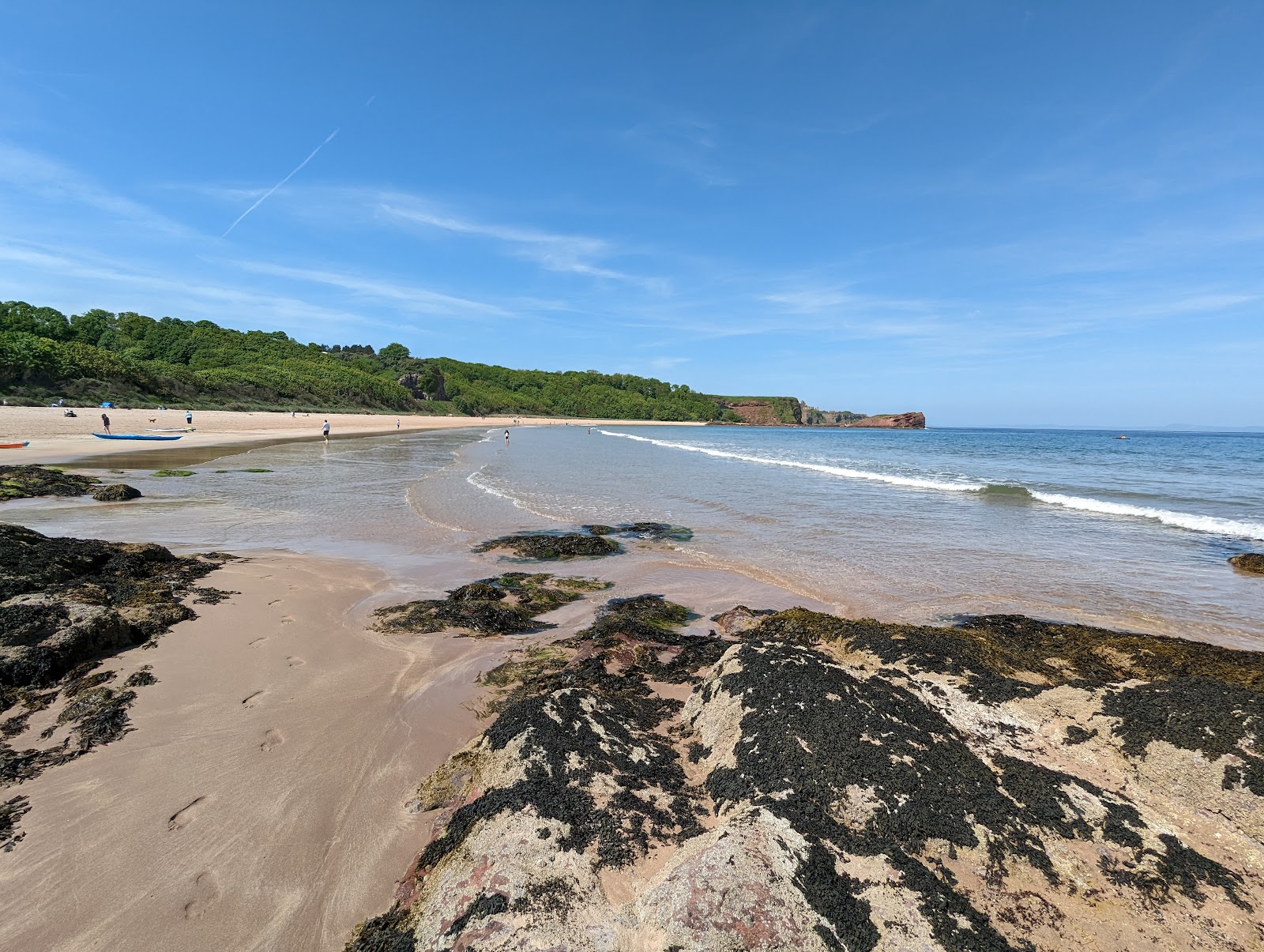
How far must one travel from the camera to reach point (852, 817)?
294cm

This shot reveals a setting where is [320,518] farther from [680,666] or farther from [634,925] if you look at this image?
[634,925]

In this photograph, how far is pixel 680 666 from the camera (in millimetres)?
5625

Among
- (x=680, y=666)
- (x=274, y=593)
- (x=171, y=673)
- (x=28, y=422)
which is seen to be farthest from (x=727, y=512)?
(x=28, y=422)

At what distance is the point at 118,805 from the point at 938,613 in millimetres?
8648

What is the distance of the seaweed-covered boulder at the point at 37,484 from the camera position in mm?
13602

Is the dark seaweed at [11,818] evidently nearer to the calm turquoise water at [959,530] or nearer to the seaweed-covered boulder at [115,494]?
the calm turquoise water at [959,530]

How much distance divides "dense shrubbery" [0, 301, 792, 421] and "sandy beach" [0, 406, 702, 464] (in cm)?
832

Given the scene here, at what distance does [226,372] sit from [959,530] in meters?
96.7

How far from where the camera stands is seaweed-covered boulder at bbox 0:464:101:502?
44.6 ft

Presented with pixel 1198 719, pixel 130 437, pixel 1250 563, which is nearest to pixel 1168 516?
pixel 1250 563

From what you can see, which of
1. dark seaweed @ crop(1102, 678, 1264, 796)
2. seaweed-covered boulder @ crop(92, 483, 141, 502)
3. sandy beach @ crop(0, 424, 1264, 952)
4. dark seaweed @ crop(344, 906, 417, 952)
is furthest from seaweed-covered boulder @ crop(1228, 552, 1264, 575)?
seaweed-covered boulder @ crop(92, 483, 141, 502)

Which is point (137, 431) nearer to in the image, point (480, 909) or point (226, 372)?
point (480, 909)

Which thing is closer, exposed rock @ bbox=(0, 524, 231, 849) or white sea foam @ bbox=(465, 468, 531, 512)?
exposed rock @ bbox=(0, 524, 231, 849)

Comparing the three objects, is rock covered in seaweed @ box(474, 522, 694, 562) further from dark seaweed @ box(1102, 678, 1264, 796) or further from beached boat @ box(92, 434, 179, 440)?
beached boat @ box(92, 434, 179, 440)
